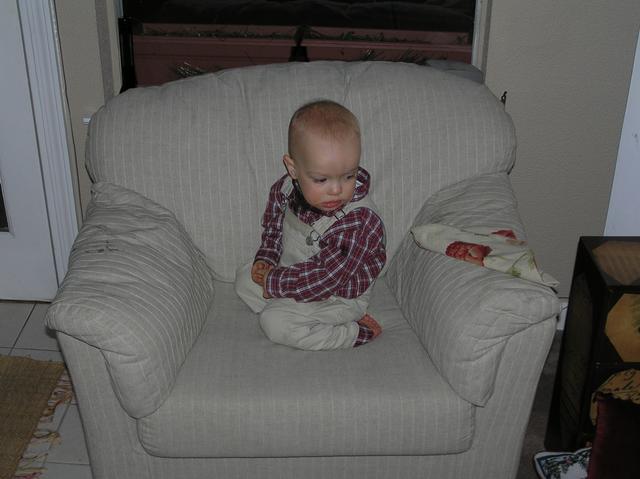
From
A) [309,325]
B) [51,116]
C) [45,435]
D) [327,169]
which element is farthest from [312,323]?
[51,116]

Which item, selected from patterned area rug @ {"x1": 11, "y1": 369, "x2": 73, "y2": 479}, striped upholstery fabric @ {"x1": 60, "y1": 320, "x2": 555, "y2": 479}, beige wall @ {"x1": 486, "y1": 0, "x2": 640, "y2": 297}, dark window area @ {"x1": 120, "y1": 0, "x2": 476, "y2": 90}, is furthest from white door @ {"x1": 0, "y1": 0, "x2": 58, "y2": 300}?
beige wall @ {"x1": 486, "y1": 0, "x2": 640, "y2": 297}

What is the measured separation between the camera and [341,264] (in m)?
1.86

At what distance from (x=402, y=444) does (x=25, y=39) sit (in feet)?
5.87

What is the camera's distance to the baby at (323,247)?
1752mm

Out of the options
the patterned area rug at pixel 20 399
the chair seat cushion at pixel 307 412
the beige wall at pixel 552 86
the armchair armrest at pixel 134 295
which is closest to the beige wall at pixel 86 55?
the beige wall at pixel 552 86

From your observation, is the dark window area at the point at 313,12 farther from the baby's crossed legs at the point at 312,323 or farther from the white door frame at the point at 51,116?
the baby's crossed legs at the point at 312,323

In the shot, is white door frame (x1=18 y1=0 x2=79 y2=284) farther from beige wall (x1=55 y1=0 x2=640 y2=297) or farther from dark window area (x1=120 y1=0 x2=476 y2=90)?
dark window area (x1=120 y1=0 x2=476 y2=90)

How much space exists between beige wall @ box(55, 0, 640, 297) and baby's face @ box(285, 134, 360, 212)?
36.1 inches

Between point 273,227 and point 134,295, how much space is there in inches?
19.1

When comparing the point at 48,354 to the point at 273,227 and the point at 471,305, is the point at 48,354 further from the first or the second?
the point at 471,305

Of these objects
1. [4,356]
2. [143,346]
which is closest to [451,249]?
[143,346]

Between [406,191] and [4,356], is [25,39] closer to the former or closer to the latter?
[4,356]

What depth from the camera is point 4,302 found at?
9.41 feet

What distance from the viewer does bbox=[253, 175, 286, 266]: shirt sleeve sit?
2031 millimetres
